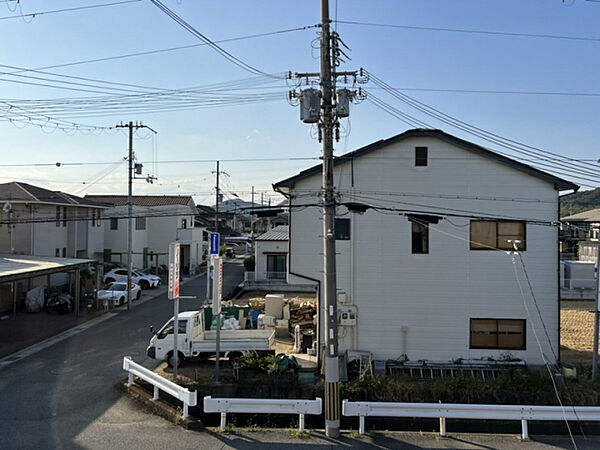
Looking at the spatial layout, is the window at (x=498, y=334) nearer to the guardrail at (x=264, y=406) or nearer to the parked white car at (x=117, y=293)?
the guardrail at (x=264, y=406)

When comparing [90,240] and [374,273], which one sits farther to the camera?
[90,240]

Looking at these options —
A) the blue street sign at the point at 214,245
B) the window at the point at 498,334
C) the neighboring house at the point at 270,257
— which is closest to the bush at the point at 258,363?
the blue street sign at the point at 214,245

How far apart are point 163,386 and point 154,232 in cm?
3075

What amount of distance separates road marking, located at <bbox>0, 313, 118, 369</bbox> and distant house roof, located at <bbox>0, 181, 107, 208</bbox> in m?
8.48

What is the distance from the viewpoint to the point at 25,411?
995cm

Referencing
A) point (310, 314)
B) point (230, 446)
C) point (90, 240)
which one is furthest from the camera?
point (90, 240)

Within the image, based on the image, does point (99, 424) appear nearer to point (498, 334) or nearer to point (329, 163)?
point (329, 163)

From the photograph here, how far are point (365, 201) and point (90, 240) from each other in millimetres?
24474

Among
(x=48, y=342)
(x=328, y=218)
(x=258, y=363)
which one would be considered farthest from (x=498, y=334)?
→ (x=48, y=342)

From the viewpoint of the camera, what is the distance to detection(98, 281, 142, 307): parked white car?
2413 centimetres

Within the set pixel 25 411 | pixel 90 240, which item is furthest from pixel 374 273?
pixel 90 240

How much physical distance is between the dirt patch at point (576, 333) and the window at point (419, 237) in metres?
5.91

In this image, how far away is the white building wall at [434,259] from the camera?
13688mm

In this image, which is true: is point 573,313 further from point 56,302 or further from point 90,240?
point 90,240
